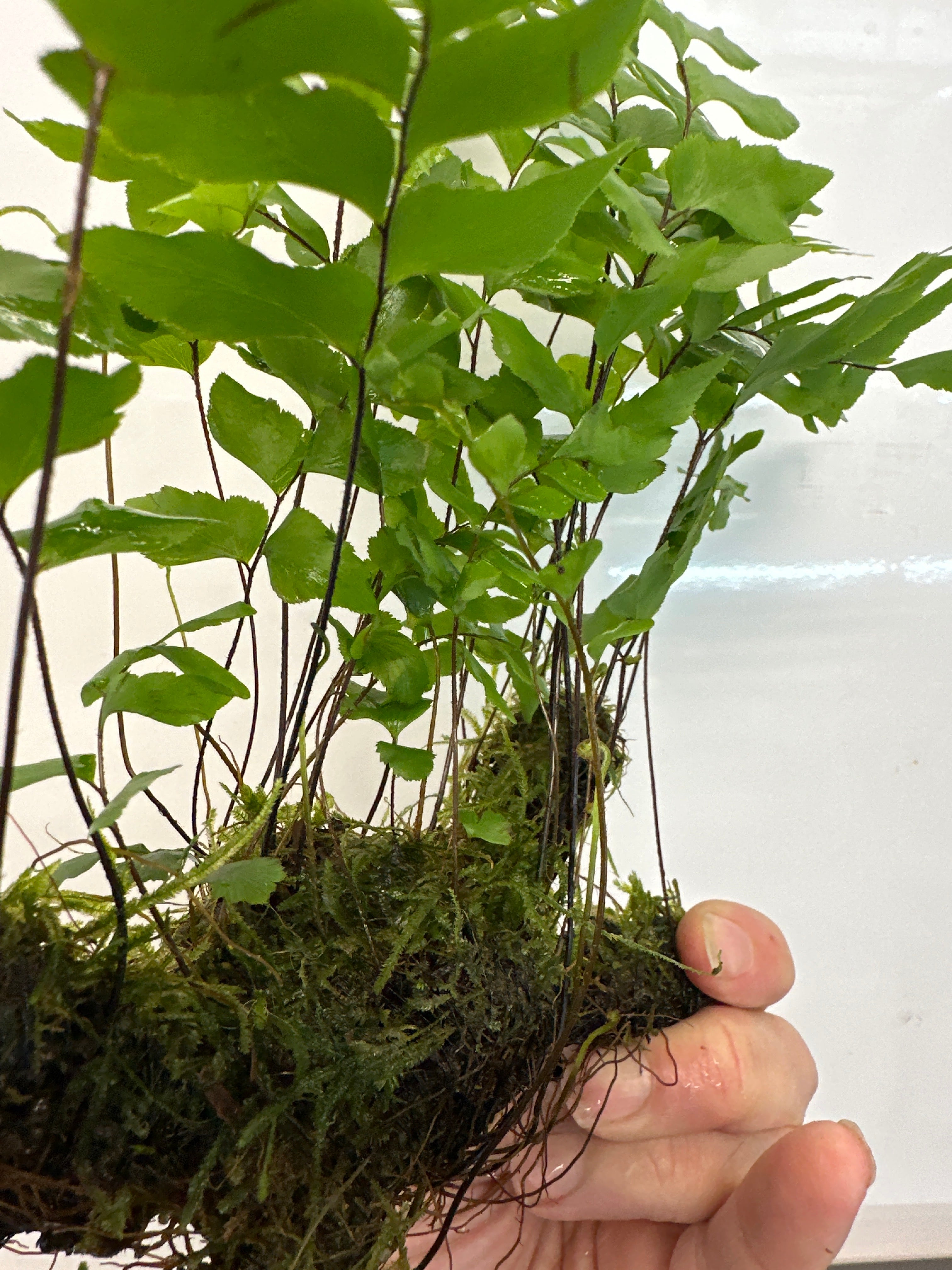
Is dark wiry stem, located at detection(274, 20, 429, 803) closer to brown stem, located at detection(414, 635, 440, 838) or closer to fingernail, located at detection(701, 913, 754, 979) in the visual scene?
brown stem, located at detection(414, 635, 440, 838)

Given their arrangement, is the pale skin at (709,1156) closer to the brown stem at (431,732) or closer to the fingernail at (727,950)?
the fingernail at (727,950)

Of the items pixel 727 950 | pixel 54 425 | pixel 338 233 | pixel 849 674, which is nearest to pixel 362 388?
pixel 54 425

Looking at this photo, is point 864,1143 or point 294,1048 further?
point 864,1143

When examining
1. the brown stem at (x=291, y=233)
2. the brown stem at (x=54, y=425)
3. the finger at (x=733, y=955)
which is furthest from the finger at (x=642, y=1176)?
the brown stem at (x=291, y=233)

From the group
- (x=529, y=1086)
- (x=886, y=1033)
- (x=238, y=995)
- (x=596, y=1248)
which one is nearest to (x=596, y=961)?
(x=529, y=1086)

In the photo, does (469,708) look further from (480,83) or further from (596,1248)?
(480,83)

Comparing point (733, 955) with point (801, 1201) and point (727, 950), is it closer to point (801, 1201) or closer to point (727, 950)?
point (727, 950)
